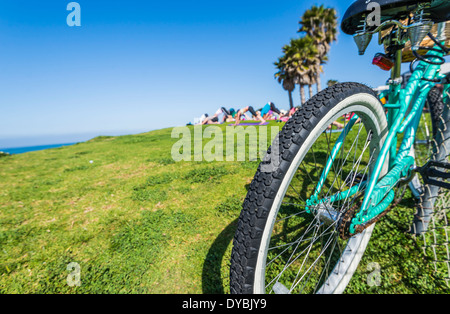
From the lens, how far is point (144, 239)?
2420 millimetres

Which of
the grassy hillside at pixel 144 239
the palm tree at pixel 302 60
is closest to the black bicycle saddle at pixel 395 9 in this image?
the grassy hillside at pixel 144 239

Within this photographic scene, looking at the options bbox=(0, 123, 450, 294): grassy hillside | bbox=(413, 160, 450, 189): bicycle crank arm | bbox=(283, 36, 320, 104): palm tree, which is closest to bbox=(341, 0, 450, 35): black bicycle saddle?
bbox=(413, 160, 450, 189): bicycle crank arm

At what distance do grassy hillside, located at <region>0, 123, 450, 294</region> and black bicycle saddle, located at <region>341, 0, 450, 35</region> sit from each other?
1.86 meters

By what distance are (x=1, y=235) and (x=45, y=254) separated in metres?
1.00

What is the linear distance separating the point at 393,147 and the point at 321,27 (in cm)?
2883

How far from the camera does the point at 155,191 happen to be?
12.5 ft

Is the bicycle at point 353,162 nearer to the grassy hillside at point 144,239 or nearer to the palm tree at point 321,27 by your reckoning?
the grassy hillside at point 144,239

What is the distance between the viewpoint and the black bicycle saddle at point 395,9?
1293 mm

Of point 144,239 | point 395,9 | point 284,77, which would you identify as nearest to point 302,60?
point 284,77

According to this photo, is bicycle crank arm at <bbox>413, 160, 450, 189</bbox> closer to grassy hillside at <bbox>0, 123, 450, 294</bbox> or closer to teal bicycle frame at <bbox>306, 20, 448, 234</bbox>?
teal bicycle frame at <bbox>306, 20, 448, 234</bbox>

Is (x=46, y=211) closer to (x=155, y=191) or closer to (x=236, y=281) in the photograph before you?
(x=155, y=191)

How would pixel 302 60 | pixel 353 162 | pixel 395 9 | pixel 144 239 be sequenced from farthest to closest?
pixel 302 60 < pixel 144 239 < pixel 353 162 < pixel 395 9

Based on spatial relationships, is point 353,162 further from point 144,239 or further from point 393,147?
point 144,239

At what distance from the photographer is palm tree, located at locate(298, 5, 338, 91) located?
23469 millimetres
